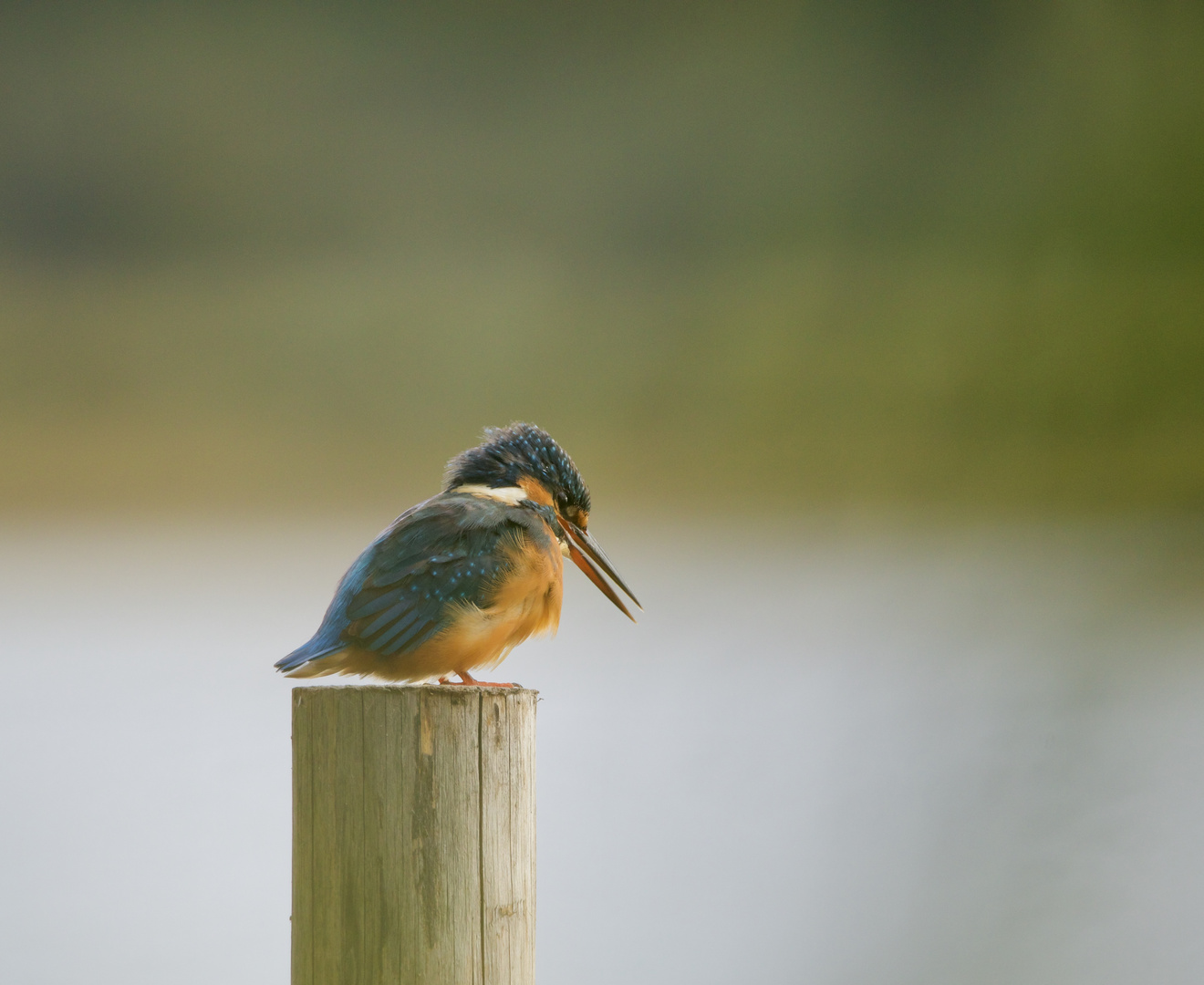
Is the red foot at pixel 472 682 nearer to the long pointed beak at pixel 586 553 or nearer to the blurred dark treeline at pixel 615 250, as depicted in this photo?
the long pointed beak at pixel 586 553

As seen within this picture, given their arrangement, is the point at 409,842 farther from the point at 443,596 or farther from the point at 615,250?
the point at 615,250

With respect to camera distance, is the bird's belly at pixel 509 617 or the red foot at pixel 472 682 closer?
the red foot at pixel 472 682

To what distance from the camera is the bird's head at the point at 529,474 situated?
1.78 meters

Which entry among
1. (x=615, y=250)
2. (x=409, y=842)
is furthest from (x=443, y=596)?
(x=615, y=250)

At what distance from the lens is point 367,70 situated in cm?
301

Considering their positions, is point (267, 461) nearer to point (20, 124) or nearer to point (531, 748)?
point (20, 124)

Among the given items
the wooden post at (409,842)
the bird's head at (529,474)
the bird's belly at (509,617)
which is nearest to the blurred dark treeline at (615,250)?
the bird's head at (529,474)

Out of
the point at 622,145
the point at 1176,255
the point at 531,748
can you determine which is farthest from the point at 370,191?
the point at 1176,255

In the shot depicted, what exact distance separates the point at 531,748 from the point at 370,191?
7.54 feet

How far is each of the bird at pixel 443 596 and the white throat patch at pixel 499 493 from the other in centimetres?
1

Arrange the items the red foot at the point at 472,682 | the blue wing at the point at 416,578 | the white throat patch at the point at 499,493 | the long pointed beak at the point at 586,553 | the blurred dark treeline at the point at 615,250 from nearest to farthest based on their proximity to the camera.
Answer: the red foot at the point at 472,682 < the blue wing at the point at 416,578 < the white throat patch at the point at 499,493 < the long pointed beak at the point at 586,553 < the blurred dark treeline at the point at 615,250

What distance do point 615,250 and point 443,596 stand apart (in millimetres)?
1920

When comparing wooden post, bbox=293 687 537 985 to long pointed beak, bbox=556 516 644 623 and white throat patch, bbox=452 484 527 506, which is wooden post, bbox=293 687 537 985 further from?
long pointed beak, bbox=556 516 644 623

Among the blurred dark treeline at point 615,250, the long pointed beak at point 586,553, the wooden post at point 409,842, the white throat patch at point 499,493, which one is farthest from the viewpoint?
the blurred dark treeline at point 615,250
